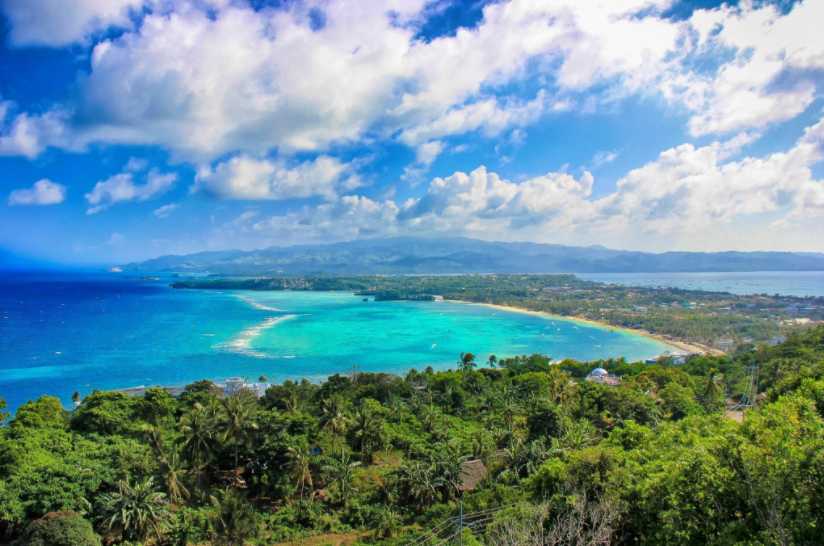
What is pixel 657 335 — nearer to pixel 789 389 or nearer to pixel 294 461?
pixel 789 389

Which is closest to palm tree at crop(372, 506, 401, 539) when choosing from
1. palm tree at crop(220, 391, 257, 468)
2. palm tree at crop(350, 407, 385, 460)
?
palm tree at crop(350, 407, 385, 460)

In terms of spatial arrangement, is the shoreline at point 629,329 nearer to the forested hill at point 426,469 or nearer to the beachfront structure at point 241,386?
the forested hill at point 426,469

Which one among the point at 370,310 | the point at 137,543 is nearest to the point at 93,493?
the point at 137,543

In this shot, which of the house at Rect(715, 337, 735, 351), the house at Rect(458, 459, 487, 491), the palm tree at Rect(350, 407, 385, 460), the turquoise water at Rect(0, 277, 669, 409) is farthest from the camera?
the house at Rect(715, 337, 735, 351)

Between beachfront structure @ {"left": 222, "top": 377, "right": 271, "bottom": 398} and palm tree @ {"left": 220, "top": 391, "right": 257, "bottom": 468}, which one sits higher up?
palm tree @ {"left": 220, "top": 391, "right": 257, "bottom": 468}

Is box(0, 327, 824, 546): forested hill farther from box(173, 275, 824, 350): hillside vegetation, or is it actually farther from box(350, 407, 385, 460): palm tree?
box(173, 275, 824, 350): hillside vegetation

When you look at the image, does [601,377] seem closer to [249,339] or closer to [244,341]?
[244,341]

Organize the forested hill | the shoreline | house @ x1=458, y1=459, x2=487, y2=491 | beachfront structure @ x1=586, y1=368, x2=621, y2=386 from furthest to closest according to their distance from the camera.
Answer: the shoreline → beachfront structure @ x1=586, y1=368, x2=621, y2=386 → house @ x1=458, y1=459, x2=487, y2=491 → the forested hill

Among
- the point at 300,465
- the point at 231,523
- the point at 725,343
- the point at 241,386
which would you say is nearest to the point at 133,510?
the point at 231,523
